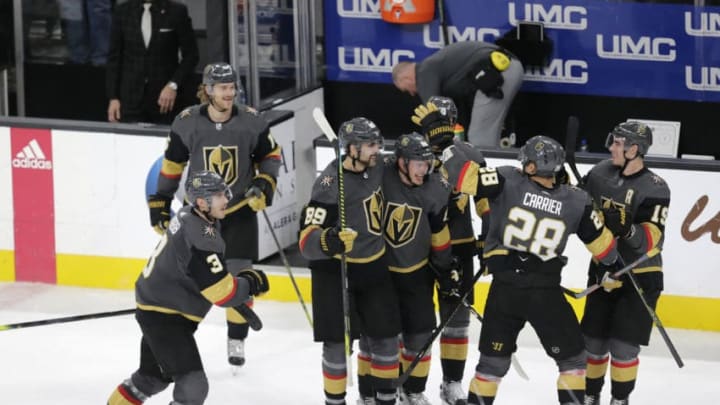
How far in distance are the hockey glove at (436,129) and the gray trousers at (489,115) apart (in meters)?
2.27

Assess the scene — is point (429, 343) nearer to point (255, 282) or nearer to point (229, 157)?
point (255, 282)

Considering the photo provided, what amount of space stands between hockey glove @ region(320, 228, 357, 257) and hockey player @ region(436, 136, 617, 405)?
46 cm

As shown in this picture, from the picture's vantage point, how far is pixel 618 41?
9.25 meters

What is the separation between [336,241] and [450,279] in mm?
599

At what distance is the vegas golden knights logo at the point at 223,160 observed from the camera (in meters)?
7.29

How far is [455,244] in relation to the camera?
6.87 meters

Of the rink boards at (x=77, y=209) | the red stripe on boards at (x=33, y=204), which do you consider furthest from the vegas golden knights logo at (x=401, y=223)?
the red stripe on boards at (x=33, y=204)

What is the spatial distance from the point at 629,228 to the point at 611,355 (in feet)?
2.03

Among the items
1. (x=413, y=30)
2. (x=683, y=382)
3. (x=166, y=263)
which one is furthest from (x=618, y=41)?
(x=166, y=263)

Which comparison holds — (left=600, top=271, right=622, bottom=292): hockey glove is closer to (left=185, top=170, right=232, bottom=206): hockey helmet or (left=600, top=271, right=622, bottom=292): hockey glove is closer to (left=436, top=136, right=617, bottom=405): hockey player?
(left=436, top=136, right=617, bottom=405): hockey player

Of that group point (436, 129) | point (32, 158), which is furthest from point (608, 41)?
point (32, 158)

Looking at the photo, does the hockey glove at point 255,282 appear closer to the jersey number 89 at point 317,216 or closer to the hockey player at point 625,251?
the jersey number 89 at point 317,216

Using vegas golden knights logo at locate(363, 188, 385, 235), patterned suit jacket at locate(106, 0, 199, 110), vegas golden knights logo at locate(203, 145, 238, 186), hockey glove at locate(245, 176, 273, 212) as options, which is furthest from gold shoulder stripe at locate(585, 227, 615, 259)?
patterned suit jacket at locate(106, 0, 199, 110)

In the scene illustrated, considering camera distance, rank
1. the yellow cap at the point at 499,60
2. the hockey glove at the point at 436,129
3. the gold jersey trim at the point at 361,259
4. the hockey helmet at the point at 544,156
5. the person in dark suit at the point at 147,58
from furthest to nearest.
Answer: the person in dark suit at the point at 147,58 → the yellow cap at the point at 499,60 → the hockey glove at the point at 436,129 → the gold jersey trim at the point at 361,259 → the hockey helmet at the point at 544,156
